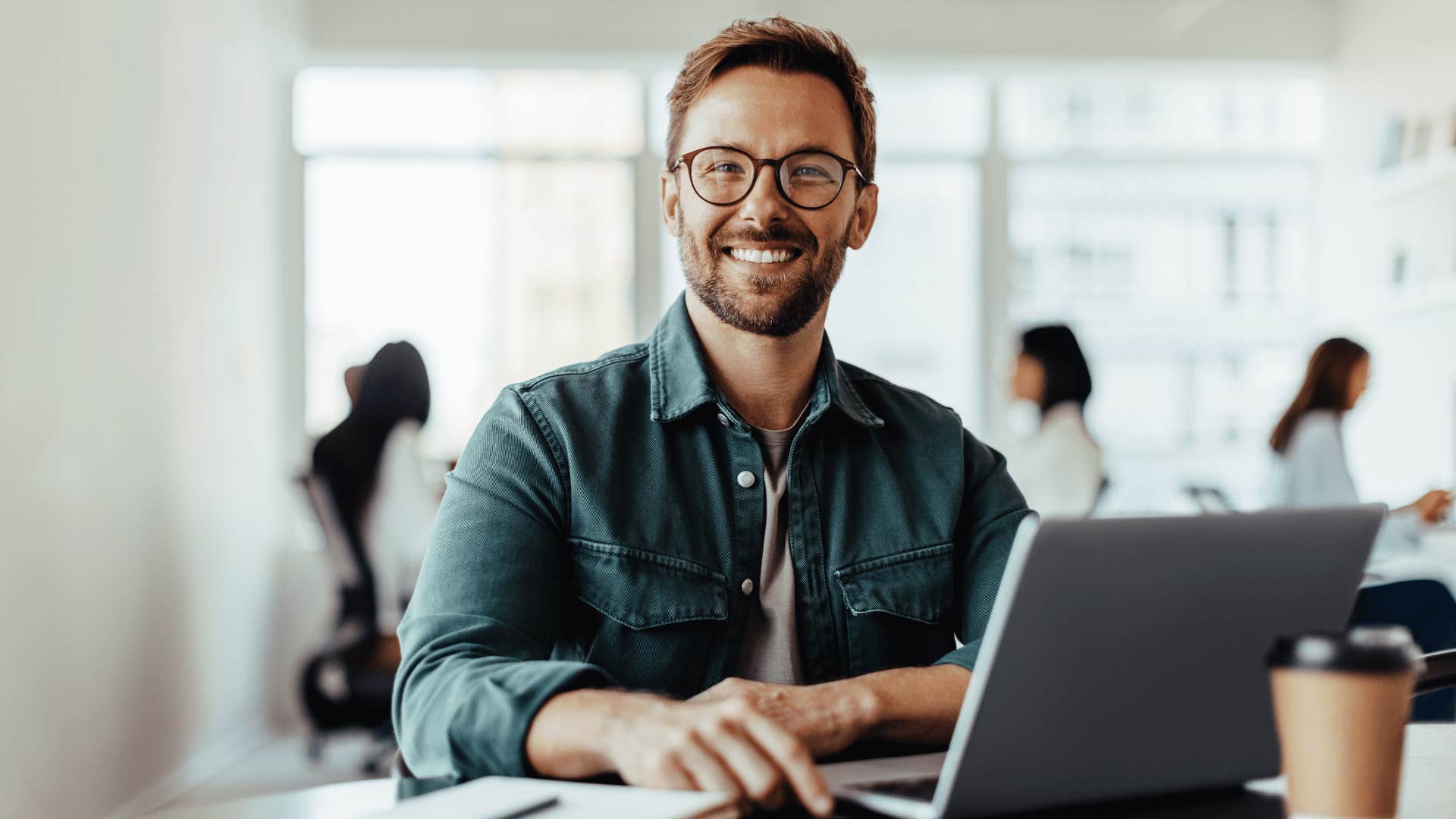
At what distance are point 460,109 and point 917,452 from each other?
443 cm

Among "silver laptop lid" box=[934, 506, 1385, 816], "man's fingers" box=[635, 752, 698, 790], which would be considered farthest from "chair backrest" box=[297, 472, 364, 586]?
"silver laptop lid" box=[934, 506, 1385, 816]

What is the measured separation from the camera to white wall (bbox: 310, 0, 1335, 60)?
5.14 metres

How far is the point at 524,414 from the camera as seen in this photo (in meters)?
1.24

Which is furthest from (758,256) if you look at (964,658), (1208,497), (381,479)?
(1208,497)

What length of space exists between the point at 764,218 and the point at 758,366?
0.17 meters

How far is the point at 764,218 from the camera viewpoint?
1.33 metres

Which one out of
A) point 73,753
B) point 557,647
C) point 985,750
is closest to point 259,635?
point 73,753

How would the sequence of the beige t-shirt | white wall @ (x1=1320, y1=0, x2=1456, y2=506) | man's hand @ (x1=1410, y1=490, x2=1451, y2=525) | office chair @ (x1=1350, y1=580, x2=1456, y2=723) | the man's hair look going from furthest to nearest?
white wall @ (x1=1320, y1=0, x2=1456, y2=506)
man's hand @ (x1=1410, y1=490, x2=1451, y2=525)
office chair @ (x1=1350, y1=580, x2=1456, y2=723)
the man's hair
the beige t-shirt

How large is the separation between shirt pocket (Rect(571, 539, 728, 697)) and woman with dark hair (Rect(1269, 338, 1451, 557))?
10.3 feet

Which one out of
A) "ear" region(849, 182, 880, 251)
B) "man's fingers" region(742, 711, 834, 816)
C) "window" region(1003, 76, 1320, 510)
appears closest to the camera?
"man's fingers" region(742, 711, 834, 816)

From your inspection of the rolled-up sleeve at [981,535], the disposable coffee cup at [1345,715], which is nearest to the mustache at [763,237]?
the rolled-up sleeve at [981,535]

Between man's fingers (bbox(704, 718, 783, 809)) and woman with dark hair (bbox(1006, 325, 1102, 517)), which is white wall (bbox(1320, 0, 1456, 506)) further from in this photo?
man's fingers (bbox(704, 718, 783, 809))

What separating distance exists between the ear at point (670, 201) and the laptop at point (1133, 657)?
81 cm

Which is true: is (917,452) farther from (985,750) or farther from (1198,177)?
(1198,177)
